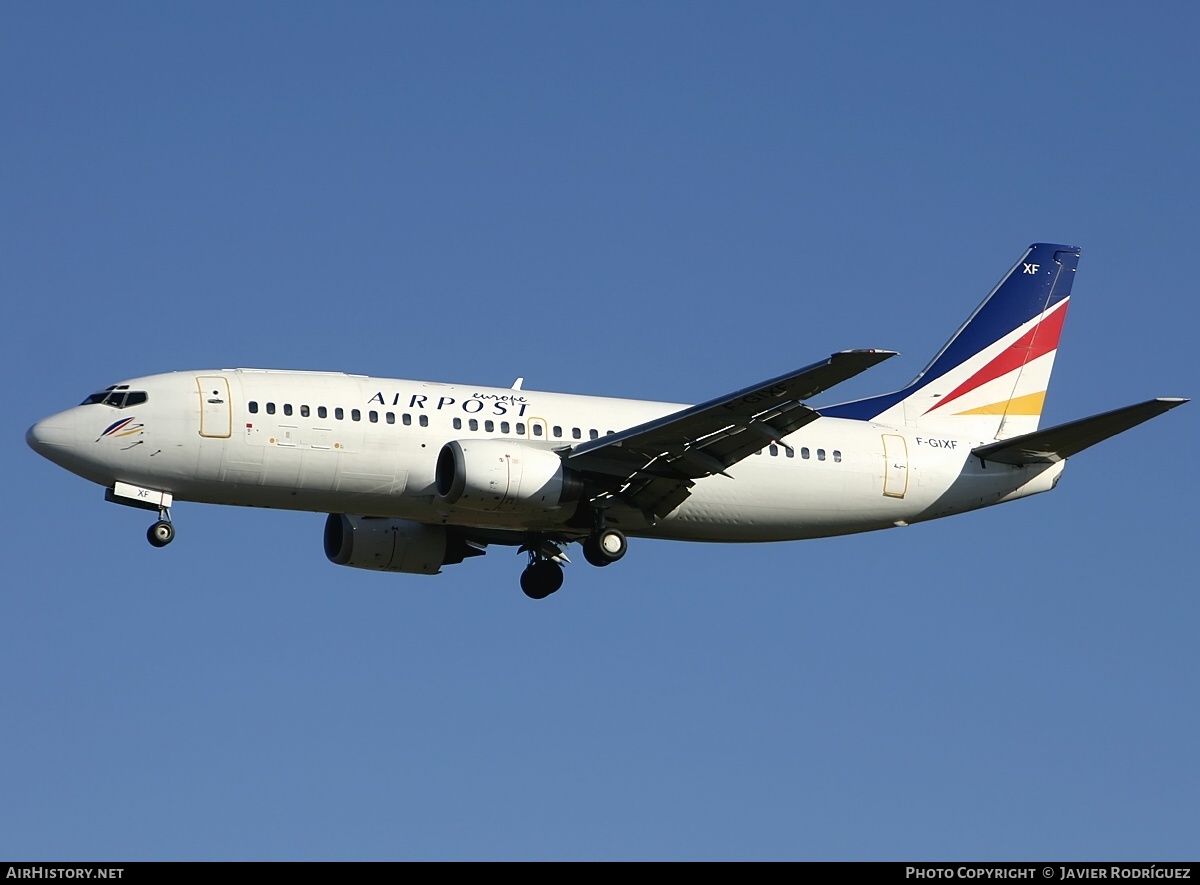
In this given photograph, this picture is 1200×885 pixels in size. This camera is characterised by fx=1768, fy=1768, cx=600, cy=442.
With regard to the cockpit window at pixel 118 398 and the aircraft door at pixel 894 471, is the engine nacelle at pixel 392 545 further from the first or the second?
the aircraft door at pixel 894 471

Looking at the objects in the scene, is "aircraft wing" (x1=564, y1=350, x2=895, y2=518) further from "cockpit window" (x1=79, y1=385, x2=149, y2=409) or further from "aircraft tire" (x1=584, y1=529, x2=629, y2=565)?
"cockpit window" (x1=79, y1=385, x2=149, y2=409)

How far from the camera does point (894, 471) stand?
1730 inches

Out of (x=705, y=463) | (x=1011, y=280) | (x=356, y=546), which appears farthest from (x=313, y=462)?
(x=1011, y=280)

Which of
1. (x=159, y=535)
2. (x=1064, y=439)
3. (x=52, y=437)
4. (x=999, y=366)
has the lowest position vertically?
(x=159, y=535)

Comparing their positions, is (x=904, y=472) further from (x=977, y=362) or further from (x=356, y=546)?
(x=356, y=546)

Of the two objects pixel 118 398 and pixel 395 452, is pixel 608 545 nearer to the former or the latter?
pixel 395 452

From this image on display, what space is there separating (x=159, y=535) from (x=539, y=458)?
27.9 feet

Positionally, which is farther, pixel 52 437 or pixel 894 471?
pixel 894 471

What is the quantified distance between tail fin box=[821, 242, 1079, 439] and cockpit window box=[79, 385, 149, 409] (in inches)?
681

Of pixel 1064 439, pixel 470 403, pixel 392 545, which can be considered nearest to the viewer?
pixel 470 403

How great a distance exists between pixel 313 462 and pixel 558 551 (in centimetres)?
780

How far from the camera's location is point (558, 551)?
44188 millimetres

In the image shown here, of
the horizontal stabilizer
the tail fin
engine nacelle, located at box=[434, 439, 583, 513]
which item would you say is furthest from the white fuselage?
the tail fin

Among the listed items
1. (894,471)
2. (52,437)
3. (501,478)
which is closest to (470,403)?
(501,478)
